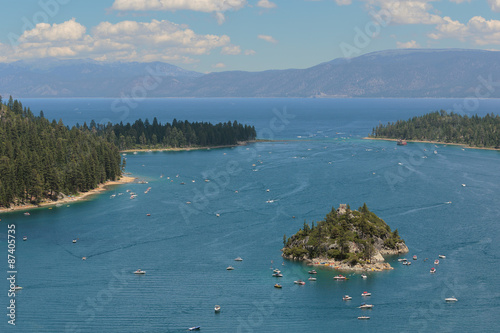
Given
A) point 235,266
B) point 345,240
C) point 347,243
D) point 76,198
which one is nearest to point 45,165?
point 76,198

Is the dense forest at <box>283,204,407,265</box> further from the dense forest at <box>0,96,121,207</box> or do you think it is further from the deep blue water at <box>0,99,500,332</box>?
the dense forest at <box>0,96,121,207</box>

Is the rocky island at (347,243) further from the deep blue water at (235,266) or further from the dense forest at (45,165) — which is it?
the dense forest at (45,165)

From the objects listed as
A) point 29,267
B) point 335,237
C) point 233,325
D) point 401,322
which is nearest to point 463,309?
point 401,322

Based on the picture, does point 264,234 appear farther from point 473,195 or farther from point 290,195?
point 473,195

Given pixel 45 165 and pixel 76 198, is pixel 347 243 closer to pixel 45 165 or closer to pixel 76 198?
pixel 76 198

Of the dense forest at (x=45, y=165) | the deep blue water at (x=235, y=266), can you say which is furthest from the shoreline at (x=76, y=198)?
the deep blue water at (x=235, y=266)

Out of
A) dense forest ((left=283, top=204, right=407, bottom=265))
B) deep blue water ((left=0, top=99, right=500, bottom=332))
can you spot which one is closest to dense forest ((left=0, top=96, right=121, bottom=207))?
deep blue water ((left=0, top=99, right=500, bottom=332))
